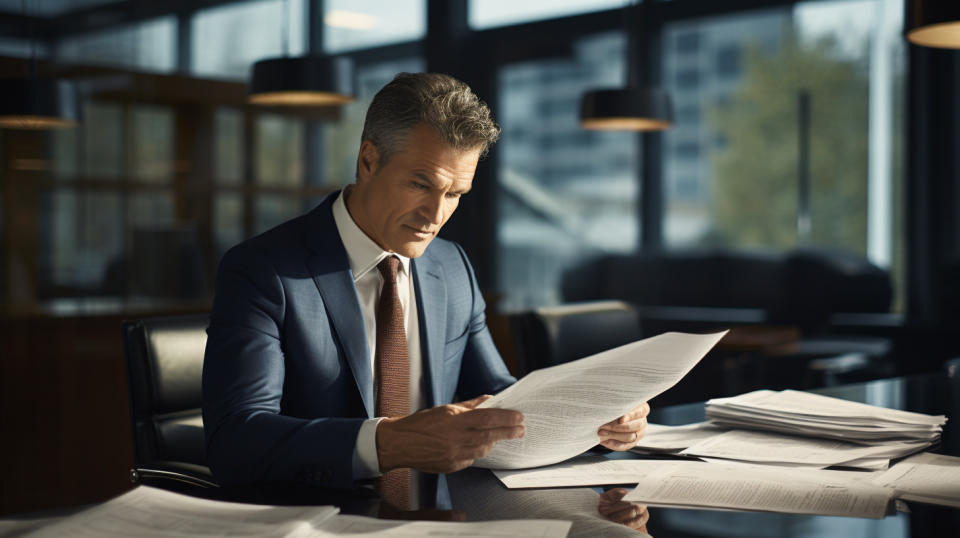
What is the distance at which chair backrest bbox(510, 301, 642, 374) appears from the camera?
2162 mm

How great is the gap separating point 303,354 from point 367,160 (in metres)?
0.34

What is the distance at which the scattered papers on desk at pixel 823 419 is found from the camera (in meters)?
1.37

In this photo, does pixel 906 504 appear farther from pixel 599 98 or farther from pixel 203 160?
pixel 203 160

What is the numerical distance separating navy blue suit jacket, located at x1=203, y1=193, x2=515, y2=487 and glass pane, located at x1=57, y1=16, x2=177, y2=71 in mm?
3205

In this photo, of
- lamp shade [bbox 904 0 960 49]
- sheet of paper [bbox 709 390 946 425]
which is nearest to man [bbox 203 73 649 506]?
sheet of paper [bbox 709 390 946 425]

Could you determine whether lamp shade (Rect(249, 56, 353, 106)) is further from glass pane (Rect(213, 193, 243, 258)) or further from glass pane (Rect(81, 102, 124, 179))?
glass pane (Rect(213, 193, 243, 258))

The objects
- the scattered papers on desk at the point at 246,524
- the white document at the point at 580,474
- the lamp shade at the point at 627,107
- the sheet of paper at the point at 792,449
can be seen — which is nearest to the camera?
the scattered papers on desk at the point at 246,524

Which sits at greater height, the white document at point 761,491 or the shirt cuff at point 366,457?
the shirt cuff at point 366,457

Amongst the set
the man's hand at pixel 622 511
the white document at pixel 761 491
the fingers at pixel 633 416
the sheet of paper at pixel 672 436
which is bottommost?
the sheet of paper at pixel 672 436

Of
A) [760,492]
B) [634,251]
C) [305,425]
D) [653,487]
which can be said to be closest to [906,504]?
Result: [760,492]

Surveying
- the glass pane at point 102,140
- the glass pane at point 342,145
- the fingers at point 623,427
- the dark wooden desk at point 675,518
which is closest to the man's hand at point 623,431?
the fingers at point 623,427

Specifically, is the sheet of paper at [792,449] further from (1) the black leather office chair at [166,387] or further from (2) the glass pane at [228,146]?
(2) the glass pane at [228,146]

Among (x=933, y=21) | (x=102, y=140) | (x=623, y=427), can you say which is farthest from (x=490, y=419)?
(x=102, y=140)

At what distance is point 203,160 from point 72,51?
101 cm
